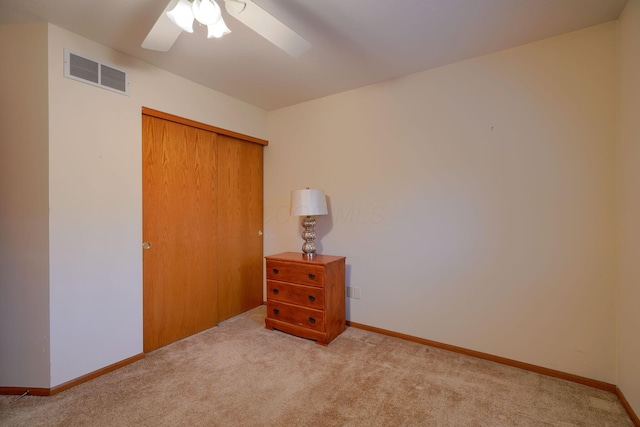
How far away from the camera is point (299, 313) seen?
2717 millimetres

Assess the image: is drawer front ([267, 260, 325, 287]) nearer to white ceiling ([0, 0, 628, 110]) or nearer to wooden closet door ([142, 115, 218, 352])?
wooden closet door ([142, 115, 218, 352])

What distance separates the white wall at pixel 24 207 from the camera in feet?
6.23

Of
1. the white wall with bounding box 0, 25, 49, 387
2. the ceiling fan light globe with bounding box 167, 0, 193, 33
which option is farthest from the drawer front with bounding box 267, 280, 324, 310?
the ceiling fan light globe with bounding box 167, 0, 193, 33

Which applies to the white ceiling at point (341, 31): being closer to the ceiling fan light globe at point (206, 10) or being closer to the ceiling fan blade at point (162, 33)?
the ceiling fan blade at point (162, 33)

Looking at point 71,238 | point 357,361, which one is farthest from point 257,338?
point 71,238

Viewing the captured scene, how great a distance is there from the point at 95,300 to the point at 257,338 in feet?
4.32

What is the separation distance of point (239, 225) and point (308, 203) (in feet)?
3.33

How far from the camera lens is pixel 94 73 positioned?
6.93 ft

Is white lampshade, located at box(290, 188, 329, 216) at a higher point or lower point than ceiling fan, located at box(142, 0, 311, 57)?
lower

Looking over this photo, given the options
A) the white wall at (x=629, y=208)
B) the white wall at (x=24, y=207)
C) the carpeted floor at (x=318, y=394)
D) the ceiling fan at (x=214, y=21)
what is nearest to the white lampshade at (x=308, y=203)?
the carpeted floor at (x=318, y=394)

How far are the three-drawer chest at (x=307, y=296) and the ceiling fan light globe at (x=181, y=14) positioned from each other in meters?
1.94

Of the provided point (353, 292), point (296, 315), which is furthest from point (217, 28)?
point (353, 292)

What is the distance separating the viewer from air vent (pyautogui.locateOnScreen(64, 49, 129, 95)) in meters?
1.99

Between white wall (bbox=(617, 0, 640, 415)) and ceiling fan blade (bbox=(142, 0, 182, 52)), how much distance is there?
8.33 ft
